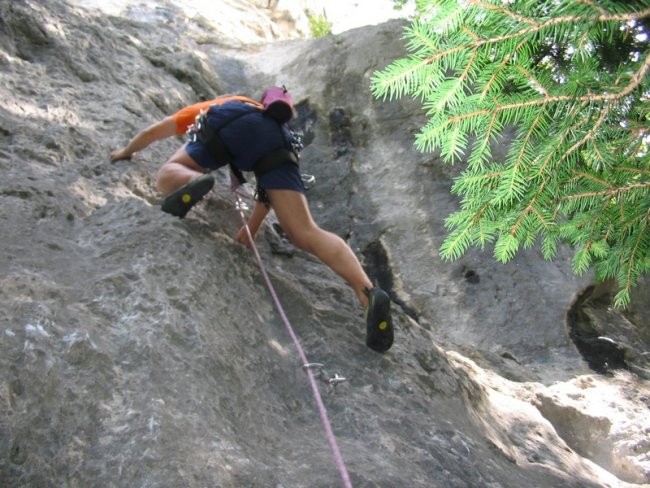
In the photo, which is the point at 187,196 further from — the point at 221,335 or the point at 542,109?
the point at 542,109

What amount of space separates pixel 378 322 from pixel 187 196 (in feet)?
4.56

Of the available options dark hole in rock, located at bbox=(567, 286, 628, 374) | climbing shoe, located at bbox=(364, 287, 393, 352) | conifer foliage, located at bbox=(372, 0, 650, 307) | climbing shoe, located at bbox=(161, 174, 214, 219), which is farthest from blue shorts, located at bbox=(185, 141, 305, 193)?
dark hole in rock, located at bbox=(567, 286, 628, 374)

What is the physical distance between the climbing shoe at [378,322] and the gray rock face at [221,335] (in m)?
0.10

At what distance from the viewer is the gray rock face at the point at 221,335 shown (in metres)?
2.42

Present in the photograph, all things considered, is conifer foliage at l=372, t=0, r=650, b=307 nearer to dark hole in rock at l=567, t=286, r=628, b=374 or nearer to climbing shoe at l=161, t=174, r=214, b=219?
climbing shoe at l=161, t=174, r=214, b=219

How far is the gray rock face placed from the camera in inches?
95.3

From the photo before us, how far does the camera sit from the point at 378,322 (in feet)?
12.2

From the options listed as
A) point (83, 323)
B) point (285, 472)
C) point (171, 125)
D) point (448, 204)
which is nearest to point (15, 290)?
point (83, 323)

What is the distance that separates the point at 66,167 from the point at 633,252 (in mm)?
3655

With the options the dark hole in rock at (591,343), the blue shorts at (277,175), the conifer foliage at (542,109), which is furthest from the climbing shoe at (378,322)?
the dark hole in rock at (591,343)

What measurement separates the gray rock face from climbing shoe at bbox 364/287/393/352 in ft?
0.34

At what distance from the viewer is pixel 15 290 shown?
2.69 meters

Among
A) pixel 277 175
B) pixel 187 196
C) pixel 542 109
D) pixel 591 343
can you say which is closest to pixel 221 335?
pixel 187 196

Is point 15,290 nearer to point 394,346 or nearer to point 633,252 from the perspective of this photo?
point 394,346
